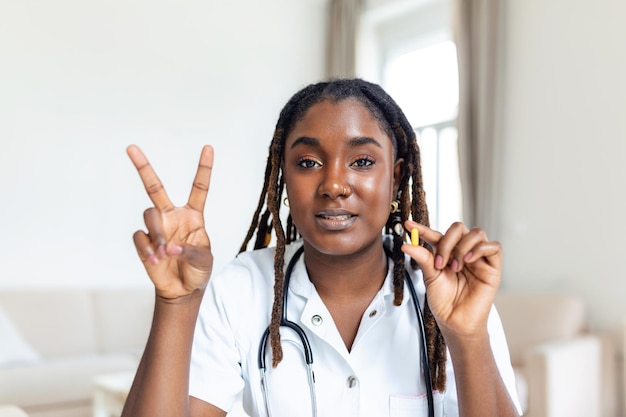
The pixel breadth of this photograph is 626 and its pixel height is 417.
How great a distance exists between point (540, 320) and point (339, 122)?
6.35 feet

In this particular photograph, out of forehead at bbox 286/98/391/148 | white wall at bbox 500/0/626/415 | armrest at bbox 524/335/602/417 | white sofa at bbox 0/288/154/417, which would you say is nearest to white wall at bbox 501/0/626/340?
white wall at bbox 500/0/626/415

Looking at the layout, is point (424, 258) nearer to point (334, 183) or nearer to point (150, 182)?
point (334, 183)

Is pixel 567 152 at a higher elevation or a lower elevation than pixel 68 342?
higher

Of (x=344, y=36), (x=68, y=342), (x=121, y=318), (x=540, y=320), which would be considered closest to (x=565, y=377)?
(x=540, y=320)

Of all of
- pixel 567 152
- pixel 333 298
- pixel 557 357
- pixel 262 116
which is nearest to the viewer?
pixel 333 298

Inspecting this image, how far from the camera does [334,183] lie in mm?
968

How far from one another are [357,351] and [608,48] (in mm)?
2287

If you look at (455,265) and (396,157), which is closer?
(455,265)

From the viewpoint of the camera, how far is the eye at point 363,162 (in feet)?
3.32

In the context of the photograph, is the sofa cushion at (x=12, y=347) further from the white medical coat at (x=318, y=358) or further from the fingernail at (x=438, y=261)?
the fingernail at (x=438, y=261)

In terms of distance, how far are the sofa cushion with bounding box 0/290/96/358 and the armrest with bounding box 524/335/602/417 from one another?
2.21 m

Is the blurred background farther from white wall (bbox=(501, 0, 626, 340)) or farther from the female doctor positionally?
the female doctor

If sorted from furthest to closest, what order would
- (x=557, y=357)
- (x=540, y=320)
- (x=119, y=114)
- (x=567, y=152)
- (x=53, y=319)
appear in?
(x=119, y=114) < (x=53, y=319) < (x=567, y=152) < (x=540, y=320) < (x=557, y=357)

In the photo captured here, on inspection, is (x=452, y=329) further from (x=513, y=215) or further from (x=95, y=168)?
(x=95, y=168)
